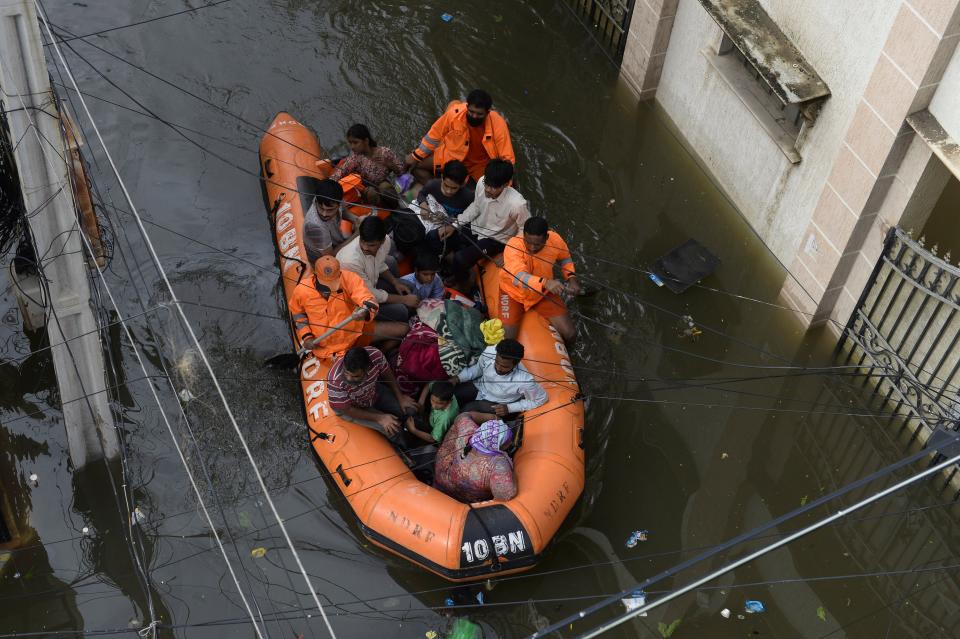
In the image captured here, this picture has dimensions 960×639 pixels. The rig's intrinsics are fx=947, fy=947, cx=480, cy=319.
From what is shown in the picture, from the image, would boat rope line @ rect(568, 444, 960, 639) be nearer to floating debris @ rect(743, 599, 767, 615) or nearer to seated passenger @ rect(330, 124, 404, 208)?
floating debris @ rect(743, 599, 767, 615)

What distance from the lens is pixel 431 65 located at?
1030 centimetres

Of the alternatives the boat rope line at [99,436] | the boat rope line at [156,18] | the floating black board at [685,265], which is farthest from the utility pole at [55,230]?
the boat rope line at [156,18]

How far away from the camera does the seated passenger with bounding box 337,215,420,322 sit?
6.65 m

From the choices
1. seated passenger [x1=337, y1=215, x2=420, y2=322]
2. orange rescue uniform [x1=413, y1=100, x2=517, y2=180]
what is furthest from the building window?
seated passenger [x1=337, y1=215, x2=420, y2=322]

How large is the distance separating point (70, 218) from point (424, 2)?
663 cm

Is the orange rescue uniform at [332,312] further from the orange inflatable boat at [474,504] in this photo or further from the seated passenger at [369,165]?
the seated passenger at [369,165]

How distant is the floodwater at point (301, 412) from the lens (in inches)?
249

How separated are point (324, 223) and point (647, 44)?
434 cm

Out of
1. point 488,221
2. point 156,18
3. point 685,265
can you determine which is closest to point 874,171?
point 685,265

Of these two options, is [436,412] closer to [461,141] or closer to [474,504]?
[474,504]

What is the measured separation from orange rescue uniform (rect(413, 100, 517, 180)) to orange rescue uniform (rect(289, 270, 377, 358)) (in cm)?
185

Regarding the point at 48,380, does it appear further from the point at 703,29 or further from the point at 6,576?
the point at 703,29

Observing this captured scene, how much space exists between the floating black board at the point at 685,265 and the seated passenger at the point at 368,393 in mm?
2957

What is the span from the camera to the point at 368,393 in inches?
252
